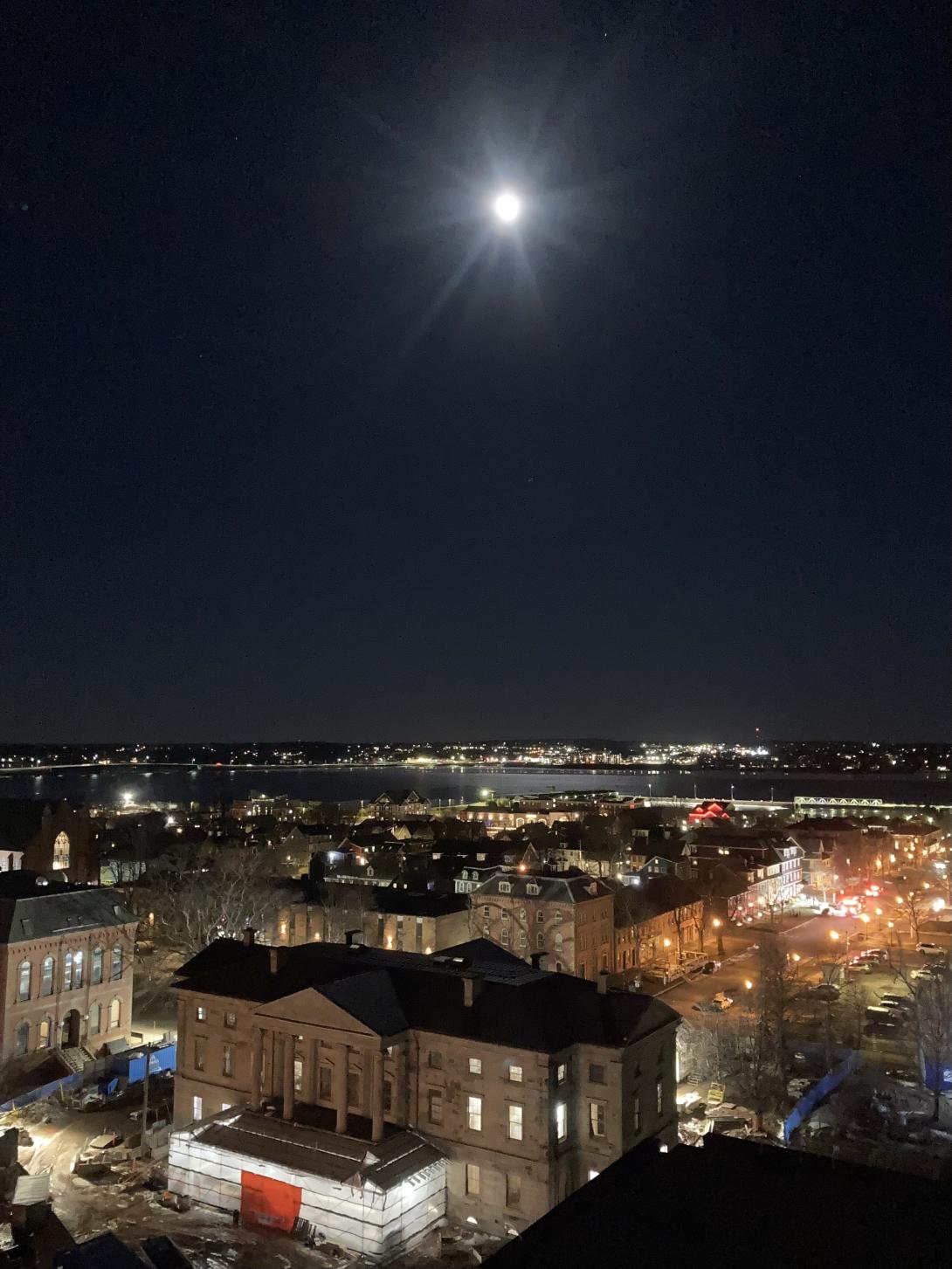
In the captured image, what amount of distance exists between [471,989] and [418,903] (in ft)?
101

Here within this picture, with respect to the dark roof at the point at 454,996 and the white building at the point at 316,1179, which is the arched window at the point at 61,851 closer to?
the dark roof at the point at 454,996

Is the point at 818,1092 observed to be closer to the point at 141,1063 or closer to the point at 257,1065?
the point at 257,1065

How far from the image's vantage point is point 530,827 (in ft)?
396

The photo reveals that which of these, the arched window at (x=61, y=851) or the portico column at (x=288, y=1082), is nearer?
the portico column at (x=288, y=1082)

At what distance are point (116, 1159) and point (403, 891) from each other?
33979 mm

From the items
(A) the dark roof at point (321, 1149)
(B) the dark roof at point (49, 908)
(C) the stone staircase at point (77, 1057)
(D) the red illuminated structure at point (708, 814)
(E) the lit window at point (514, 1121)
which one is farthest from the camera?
(D) the red illuminated structure at point (708, 814)

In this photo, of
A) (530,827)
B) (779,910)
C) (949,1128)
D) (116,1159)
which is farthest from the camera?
(530,827)

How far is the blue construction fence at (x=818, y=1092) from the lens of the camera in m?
33.3

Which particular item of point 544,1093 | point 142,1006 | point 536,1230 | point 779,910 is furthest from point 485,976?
point 779,910

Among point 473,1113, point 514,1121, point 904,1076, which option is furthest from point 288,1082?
point 904,1076

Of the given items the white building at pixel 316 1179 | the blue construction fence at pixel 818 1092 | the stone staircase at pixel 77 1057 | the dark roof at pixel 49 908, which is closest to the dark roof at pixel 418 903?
the dark roof at pixel 49 908

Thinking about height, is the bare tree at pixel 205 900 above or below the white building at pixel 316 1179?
above

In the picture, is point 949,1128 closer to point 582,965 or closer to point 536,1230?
point 582,965

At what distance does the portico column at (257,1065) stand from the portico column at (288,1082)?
1.11m
